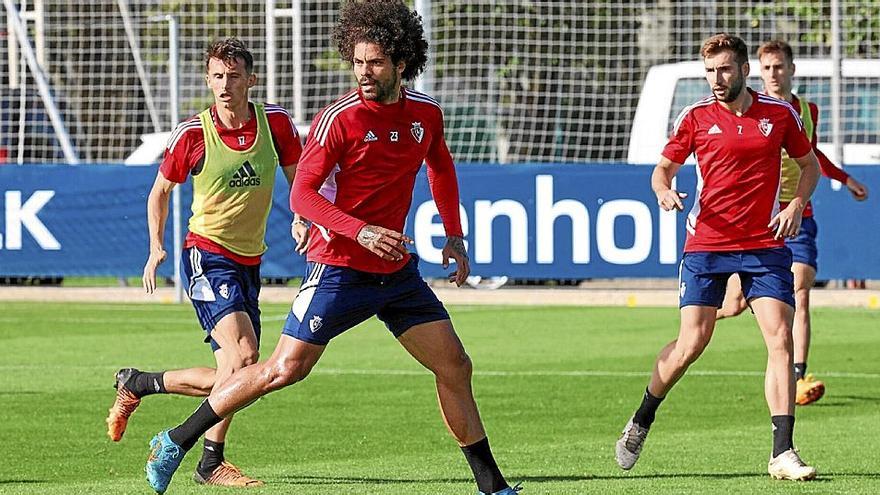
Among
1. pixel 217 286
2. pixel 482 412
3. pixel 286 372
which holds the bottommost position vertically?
pixel 482 412

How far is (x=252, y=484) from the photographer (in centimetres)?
909

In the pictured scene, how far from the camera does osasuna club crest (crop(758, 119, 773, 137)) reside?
981 centimetres

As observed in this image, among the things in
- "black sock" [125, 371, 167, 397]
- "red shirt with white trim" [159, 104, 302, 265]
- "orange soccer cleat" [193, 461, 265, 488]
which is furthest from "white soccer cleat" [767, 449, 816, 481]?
"black sock" [125, 371, 167, 397]

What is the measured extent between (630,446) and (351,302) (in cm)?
219

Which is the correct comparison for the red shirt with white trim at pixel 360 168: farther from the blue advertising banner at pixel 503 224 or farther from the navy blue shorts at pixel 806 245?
the blue advertising banner at pixel 503 224

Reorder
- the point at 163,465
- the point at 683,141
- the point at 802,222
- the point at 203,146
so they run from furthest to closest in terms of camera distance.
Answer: the point at 802,222 → the point at 683,141 → the point at 203,146 → the point at 163,465

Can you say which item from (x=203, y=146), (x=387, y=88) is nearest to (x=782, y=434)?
(x=387, y=88)

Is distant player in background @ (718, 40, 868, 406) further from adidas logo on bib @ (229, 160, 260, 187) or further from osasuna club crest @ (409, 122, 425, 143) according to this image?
osasuna club crest @ (409, 122, 425, 143)

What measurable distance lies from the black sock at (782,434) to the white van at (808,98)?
12498 mm

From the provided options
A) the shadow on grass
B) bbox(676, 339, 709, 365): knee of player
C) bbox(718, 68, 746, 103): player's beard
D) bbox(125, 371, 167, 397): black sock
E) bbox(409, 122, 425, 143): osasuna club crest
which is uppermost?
bbox(718, 68, 746, 103): player's beard

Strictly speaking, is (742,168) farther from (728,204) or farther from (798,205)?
(798,205)

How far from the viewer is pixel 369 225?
7.70 meters

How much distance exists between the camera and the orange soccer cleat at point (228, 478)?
29.8 feet

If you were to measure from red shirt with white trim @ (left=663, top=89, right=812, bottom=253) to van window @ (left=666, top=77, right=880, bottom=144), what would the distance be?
12044mm
